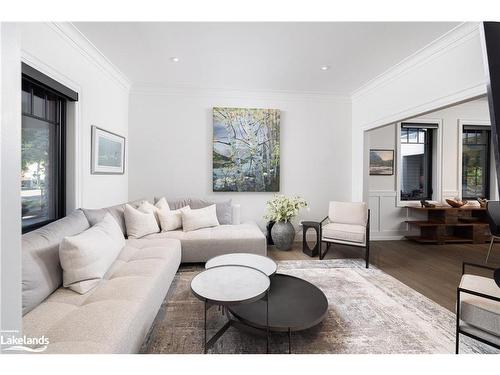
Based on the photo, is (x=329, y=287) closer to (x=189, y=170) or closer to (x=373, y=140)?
(x=189, y=170)

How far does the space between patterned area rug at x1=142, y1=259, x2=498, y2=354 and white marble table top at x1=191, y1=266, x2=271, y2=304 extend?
0.40 m

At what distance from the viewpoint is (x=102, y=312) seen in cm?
126

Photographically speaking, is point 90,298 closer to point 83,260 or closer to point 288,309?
point 83,260

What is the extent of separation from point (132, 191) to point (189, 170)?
1000 mm

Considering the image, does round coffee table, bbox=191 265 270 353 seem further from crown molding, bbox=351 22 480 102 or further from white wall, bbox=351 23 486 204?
crown molding, bbox=351 22 480 102

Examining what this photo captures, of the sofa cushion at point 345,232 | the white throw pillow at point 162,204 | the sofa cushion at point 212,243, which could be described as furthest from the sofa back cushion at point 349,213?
the white throw pillow at point 162,204

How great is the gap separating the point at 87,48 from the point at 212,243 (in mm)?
2602

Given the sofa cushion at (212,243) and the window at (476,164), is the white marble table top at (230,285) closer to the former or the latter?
the sofa cushion at (212,243)

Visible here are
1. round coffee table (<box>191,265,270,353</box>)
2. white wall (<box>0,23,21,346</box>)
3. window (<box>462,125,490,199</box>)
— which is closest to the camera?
white wall (<box>0,23,21,346</box>)

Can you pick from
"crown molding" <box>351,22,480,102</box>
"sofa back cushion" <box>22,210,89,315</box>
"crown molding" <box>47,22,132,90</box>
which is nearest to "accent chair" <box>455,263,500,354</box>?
"crown molding" <box>351,22,480,102</box>

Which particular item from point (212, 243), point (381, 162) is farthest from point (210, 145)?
point (381, 162)

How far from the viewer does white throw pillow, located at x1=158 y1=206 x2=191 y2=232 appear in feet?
10.6
